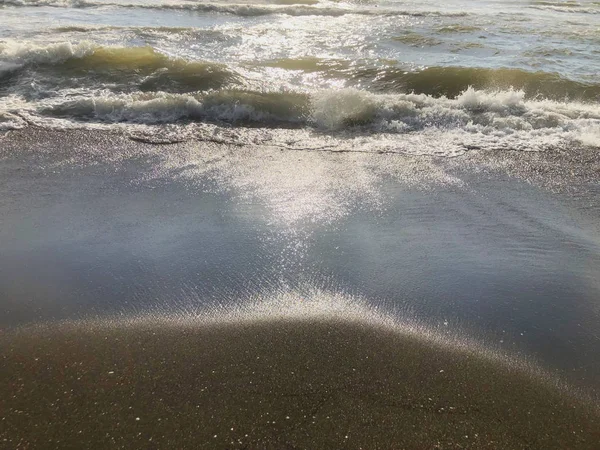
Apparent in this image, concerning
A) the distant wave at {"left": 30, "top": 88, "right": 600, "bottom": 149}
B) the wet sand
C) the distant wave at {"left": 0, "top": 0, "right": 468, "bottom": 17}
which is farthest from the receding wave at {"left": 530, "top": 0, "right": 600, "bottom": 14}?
the wet sand

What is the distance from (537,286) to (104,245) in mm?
3602

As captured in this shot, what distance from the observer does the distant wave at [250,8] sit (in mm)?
15648

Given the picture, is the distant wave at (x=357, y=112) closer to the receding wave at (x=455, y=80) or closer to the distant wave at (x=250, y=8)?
the receding wave at (x=455, y=80)

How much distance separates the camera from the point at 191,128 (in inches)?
275

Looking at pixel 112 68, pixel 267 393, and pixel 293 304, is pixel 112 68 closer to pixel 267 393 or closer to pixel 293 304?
pixel 293 304

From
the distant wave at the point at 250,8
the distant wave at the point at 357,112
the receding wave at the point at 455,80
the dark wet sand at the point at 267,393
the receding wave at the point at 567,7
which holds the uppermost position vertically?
the receding wave at the point at 567,7

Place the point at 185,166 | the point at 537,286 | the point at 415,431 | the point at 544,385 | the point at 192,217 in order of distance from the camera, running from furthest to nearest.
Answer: the point at 185,166
the point at 192,217
the point at 537,286
the point at 544,385
the point at 415,431

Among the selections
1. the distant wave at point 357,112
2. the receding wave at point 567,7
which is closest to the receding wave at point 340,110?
the distant wave at point 357,112

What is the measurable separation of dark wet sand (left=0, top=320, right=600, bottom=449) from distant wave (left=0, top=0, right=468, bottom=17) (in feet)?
49.5

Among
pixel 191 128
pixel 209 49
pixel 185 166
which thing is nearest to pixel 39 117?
pixel 191 128

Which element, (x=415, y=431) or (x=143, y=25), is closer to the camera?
(x=415, y=431)

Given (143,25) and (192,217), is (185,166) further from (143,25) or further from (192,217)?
(143,25)

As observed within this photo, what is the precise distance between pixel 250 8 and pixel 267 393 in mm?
16365

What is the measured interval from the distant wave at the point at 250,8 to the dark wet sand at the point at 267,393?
1508 cm
